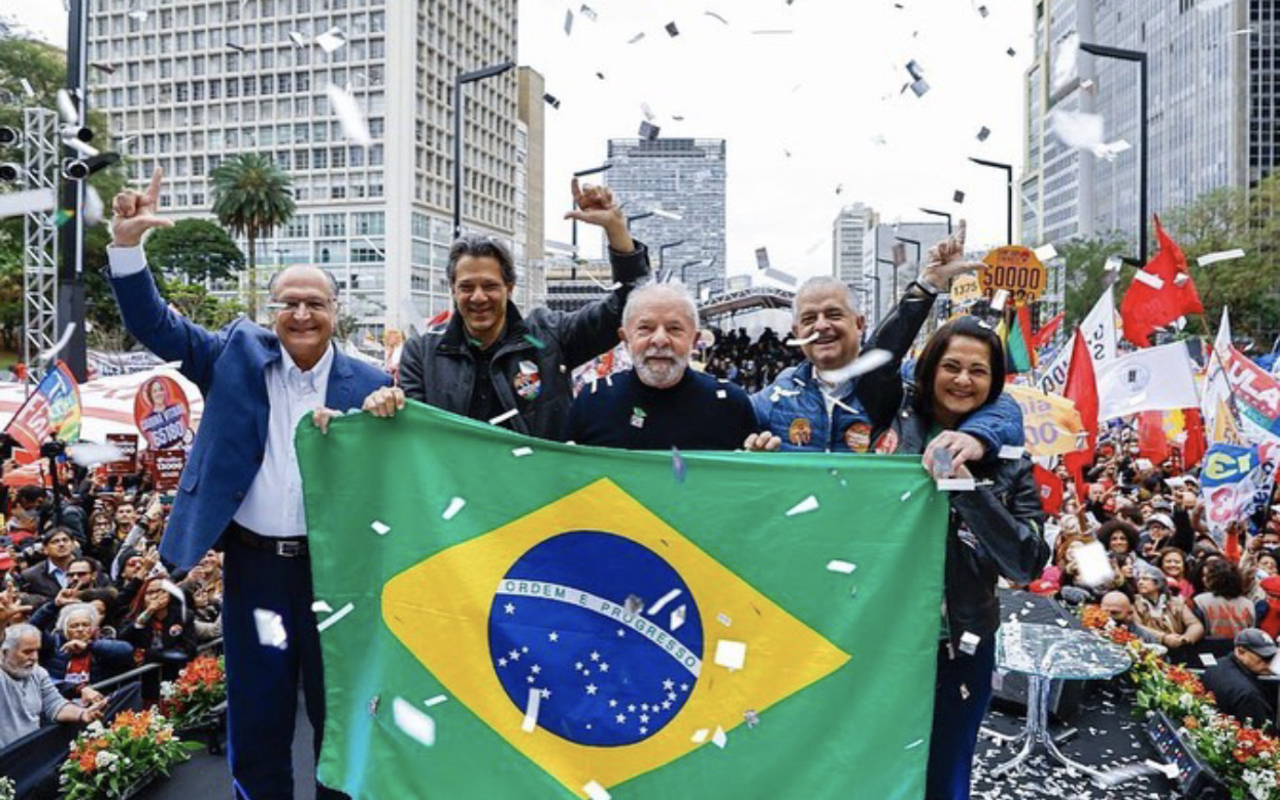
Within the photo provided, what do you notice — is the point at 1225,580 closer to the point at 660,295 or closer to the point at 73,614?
the point at 660,295

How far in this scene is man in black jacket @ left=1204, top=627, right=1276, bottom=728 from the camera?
5.94 meters

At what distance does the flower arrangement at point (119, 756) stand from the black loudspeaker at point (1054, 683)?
470cm

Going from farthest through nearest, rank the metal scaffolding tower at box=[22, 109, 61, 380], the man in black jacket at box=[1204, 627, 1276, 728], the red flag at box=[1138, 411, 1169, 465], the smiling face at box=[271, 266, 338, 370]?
the metal scaffolding tower at box=[22, 109, 61, 380]
the red flag at box=[1138, 411, 1169, 465]
the man in black jacket at box=[1204, 627, 1276, 728]
the smiling face at box=[271, 266, 338, 370]

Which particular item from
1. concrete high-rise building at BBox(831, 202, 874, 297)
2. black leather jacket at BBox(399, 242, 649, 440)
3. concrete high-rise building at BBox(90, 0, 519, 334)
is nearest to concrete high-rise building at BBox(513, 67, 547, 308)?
concrete high-rise building at BBox(90, 0, 519, 334)

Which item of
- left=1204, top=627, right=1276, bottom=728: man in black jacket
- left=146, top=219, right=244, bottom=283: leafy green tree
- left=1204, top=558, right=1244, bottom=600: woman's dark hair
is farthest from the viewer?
left=146, top=219, right=244, bottom=283: leafy green tree

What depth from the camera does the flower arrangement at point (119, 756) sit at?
490 centimetres

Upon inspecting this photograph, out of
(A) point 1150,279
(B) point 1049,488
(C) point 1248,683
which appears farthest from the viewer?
(A) point 1150,279

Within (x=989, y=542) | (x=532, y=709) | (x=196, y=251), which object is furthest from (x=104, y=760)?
(x=196, y=251)

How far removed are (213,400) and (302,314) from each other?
383mm

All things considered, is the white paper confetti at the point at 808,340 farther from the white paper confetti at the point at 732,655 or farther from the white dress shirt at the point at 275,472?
the white dress shirt at the point at 275,472

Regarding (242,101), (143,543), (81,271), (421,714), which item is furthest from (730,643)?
(242,101)

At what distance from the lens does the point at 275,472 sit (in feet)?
10.6

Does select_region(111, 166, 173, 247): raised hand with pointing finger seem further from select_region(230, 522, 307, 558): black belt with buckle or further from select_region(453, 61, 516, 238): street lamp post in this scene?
select_region(453, 61, 516, 238): street lamp post

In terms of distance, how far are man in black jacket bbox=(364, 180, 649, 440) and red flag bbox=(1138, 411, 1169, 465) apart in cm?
1309
